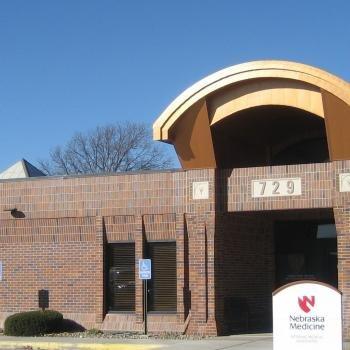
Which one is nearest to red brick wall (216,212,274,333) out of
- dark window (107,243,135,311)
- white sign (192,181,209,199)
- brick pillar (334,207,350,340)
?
white sign (192,181,209,199)

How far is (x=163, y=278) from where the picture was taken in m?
22.3

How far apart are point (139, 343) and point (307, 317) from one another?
7302 millimetres

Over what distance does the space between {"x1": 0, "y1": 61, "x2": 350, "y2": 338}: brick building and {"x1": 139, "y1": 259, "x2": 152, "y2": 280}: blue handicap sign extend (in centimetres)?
111

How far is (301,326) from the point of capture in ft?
42.3

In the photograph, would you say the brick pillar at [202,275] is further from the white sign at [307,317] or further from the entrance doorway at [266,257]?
the white sign at [307,317]

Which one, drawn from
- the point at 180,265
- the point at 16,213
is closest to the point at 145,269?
the point at 180,265

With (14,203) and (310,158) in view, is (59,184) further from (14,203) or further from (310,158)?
(310,158)

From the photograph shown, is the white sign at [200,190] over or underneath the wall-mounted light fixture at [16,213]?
over

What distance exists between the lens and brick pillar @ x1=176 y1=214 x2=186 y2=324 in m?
21.6

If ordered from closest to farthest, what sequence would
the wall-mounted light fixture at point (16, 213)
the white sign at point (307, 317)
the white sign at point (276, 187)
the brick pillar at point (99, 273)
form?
the white sign at point (307, 317) < the white sign at point (276, 187) < the brick pillar at point (99, 273) < the wall-mounted light fixture at point (16, 213)

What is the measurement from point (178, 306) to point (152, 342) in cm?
224

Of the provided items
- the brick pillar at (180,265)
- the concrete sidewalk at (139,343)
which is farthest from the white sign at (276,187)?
the concrete sidewalk at (139,343)

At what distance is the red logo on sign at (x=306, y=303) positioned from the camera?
12.9 m

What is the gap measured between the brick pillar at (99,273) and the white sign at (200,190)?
3163mm
